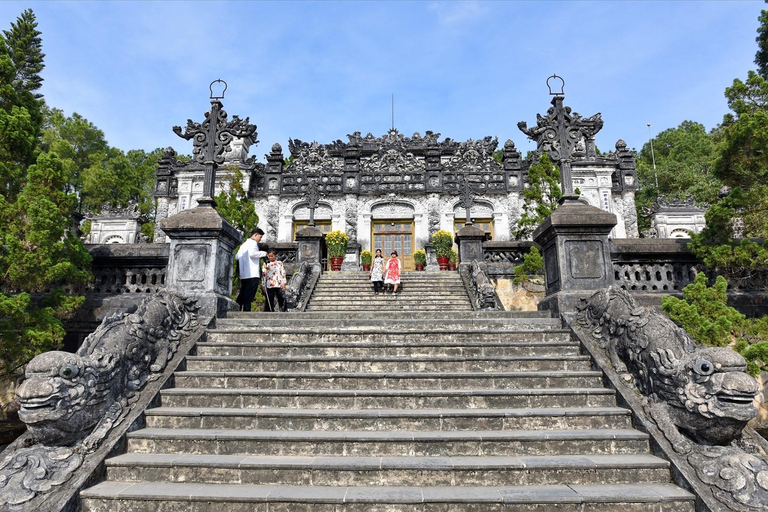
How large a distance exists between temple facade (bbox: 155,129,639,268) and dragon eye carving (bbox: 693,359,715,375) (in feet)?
64.8

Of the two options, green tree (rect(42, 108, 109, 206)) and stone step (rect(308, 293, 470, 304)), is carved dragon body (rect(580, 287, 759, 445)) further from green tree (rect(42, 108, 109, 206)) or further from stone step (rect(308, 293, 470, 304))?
green tree (rect(42, 108, 109, 206))

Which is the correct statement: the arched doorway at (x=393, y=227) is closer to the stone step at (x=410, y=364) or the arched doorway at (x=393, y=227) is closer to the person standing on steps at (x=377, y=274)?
the person standing on steps at (x=377, y=274)

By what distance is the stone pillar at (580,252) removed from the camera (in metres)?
5.88

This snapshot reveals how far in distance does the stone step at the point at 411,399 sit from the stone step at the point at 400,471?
737 mm

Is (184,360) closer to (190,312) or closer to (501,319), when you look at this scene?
(190,312)

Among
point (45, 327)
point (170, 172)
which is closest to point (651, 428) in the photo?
point (45, 327)

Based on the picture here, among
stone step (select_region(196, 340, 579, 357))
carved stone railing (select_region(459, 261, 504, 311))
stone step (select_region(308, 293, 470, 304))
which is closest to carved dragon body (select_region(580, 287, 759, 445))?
stone step (select_region(196, 340, 579, 357))

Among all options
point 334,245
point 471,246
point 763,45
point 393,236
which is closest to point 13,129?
point 471,246

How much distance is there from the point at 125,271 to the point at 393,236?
17.0 meters

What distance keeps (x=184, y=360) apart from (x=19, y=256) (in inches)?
133

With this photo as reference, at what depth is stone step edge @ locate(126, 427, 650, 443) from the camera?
355 cm

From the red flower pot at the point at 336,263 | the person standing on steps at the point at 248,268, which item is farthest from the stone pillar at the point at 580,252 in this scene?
the red flower pot at the point at 336,263

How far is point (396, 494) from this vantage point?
121 inches

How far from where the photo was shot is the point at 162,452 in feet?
12.0
